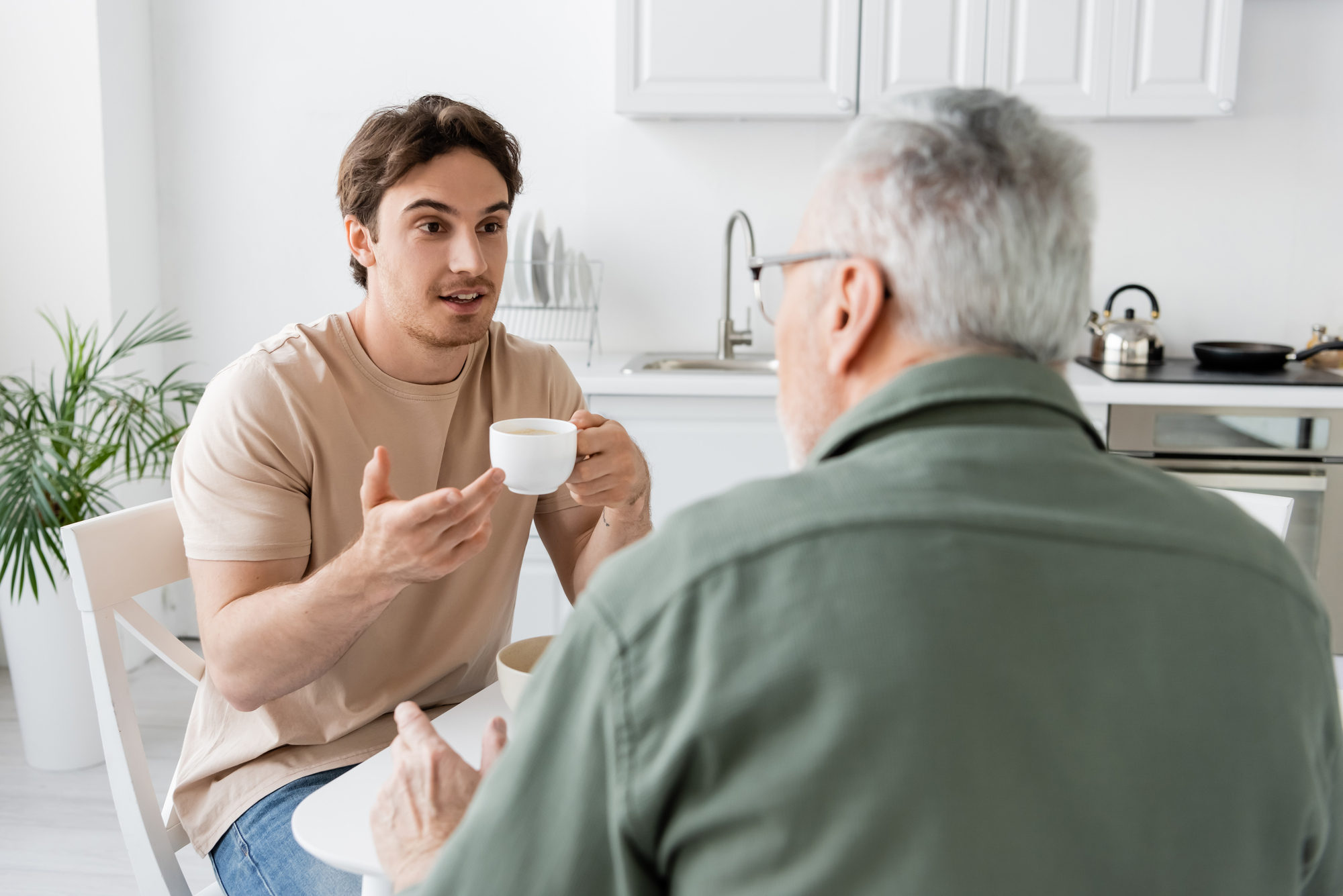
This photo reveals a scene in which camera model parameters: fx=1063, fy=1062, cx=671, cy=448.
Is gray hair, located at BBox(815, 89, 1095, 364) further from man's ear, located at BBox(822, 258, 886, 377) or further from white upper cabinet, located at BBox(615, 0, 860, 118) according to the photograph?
white upper cabinet, located at BBox(615, 0, 860, 118)

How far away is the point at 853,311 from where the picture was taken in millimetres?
695

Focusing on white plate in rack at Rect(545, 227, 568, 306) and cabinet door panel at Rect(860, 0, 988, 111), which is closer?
cabinet door panel at Rect(860, 0, 988, 111)

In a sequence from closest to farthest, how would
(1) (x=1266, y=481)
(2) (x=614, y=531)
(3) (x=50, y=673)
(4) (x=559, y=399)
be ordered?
(2) (x=614, y=531)
(4) (x=559, y=399)
(3) (x=50, y=673)
(1) (x=1266, y=481)

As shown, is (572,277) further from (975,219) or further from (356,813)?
(975,219)

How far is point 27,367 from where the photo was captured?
2.94 metres

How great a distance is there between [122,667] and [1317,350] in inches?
109

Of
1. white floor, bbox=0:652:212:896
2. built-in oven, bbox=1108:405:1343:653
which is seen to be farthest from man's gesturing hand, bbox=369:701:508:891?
built-in oven, bbox=1108:405:1343:653

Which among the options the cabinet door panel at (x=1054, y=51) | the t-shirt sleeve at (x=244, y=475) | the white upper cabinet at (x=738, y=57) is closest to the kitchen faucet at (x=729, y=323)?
the white upper cabinet at (x=738, y=57)

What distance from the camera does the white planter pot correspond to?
8.09ft

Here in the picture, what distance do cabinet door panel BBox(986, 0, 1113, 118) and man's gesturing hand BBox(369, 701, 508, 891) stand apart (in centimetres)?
240

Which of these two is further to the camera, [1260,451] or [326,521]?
[1260,451]

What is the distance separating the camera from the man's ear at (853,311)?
26.9 inches

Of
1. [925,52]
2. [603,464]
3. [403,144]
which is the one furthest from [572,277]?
[603,464]

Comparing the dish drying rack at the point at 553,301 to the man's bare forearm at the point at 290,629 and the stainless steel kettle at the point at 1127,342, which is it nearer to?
the stainless steel kettle at the point at 1127,342
